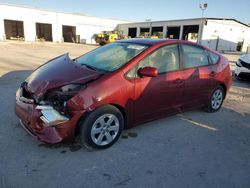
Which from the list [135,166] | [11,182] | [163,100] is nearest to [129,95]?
[163,100]

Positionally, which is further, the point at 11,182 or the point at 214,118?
the point at 214,118

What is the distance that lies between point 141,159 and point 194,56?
234cm

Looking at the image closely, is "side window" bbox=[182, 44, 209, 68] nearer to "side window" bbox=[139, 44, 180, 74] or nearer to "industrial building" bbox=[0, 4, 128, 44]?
"side window" bbox=[139, 44, 180, 74]

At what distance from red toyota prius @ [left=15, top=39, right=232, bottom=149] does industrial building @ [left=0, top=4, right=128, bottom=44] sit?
36.1m

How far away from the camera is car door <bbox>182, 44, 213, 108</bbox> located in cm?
412

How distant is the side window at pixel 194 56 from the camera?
13.6 feet

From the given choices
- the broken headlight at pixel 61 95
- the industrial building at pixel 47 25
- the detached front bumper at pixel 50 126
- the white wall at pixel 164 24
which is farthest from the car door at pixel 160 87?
the industrial building at pixel 47 25

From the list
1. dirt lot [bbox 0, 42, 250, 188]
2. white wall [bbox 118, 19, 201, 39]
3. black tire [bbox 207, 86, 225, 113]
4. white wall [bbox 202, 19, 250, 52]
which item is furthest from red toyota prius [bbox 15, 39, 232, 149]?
white wall [bbox 118, 19, 201, 39]

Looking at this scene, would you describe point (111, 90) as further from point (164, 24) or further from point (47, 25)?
point (47, 25)

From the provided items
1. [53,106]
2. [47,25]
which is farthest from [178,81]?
[47,25]

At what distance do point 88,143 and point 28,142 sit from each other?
93 centimetres

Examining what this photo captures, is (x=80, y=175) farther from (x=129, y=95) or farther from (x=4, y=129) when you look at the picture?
(x=4, y=129)

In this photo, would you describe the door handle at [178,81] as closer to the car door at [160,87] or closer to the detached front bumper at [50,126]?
the car door at [160,87]

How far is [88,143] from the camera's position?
3.10 meters
